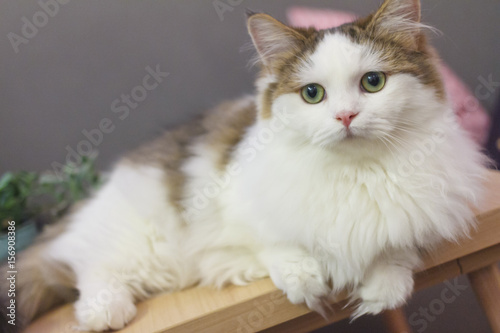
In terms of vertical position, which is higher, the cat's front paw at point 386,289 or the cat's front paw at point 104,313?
the cat's front paw at point 104,313

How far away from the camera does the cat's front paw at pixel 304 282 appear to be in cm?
97

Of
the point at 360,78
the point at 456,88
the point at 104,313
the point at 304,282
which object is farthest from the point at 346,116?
the point at 456,88

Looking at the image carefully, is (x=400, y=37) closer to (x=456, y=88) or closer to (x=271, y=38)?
(x=271, y=38)

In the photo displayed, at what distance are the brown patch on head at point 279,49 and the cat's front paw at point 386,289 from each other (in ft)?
1.60

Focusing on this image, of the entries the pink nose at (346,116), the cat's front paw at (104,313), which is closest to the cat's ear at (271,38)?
the pink nose at (346,116)

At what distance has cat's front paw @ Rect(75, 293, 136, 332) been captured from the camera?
1.03 meters

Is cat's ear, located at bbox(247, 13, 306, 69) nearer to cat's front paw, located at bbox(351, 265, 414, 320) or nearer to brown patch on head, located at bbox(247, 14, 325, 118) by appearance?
brown patch on head, located at bbox(247, 14, 325, 118)

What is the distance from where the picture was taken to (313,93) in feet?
3.17

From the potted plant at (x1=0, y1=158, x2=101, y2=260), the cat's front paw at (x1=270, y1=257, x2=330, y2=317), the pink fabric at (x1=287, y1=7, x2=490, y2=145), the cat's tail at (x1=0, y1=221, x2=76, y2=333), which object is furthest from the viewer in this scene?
the pink fabric at (x1=287, y1=7, x2=490, y2=145)

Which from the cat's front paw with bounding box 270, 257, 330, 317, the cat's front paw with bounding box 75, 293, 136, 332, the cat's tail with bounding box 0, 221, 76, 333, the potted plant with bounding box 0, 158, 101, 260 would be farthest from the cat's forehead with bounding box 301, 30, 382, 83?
the potted plant with bounding box 0, 158, 101, 260

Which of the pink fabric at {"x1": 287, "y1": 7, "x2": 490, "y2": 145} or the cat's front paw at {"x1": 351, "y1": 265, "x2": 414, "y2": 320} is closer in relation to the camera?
the cat's front paw at {"x1": 351, "y1": 265, "x2": 414, "y2": 320}

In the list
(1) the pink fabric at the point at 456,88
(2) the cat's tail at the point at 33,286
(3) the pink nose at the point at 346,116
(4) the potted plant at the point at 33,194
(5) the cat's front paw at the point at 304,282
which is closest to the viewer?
(3) the pink nose at the point at 346,116

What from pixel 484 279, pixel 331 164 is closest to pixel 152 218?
pixel 331 164

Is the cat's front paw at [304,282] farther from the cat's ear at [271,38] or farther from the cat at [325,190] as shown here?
the cat's ear at [271,38]
